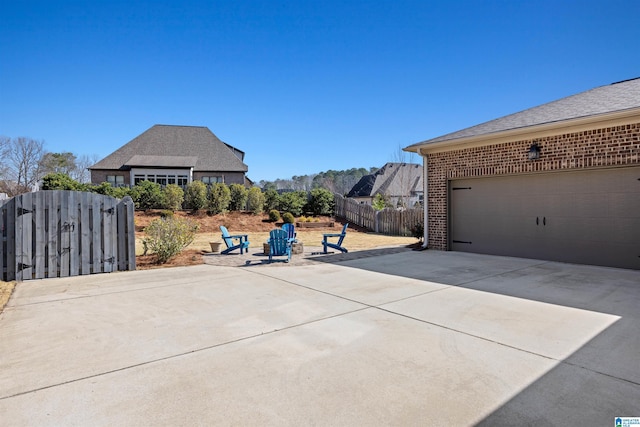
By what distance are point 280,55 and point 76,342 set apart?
15.5 m

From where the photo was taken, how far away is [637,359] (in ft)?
10.0

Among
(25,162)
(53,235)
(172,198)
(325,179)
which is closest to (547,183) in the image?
(53,235)

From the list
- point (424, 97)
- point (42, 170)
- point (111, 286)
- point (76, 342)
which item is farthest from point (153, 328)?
point (42, 170)

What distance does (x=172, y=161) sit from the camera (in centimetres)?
3216

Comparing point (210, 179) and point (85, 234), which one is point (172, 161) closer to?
point (210, 179)

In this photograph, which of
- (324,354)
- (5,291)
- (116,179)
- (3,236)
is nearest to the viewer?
(324,354)

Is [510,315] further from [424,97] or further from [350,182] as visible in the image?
[350,182]

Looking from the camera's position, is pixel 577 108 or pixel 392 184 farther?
pixel 392 184

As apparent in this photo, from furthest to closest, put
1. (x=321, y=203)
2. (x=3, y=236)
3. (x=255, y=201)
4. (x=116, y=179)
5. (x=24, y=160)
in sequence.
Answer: (x=24, y=160), (x=116, y=179), (x=321, y=203), (x=255, y=201), (x=3, y=236)

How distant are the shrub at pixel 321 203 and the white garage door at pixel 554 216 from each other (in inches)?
502

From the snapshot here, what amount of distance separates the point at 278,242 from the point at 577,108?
8125mm

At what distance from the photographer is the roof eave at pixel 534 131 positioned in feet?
23.4

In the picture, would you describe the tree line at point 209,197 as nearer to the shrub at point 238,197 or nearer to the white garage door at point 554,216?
the shrub at point 238,197

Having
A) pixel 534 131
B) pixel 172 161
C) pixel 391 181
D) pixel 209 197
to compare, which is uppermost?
pixel 172 161
